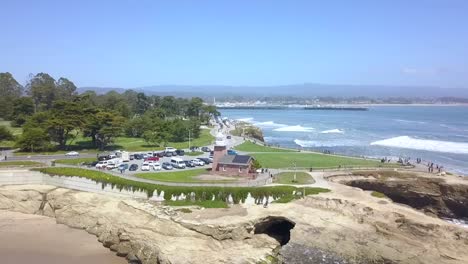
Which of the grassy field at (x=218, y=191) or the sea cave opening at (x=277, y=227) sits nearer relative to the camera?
the sea cave opening at (x=277, y=227)

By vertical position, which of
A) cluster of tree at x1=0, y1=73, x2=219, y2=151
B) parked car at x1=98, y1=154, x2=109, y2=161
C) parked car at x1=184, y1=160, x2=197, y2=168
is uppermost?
cluster of tree at x1=0, y1=73, x2=219, y2=151

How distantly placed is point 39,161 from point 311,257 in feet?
106

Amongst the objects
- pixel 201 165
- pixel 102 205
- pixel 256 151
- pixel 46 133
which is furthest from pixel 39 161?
pixel 256 151

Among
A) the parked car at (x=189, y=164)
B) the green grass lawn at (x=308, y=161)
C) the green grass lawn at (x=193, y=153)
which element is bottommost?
the green grass lawn at (x=308, y=161)

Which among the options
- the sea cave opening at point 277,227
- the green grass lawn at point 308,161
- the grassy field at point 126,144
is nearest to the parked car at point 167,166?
the green grass lawn at point 308,161

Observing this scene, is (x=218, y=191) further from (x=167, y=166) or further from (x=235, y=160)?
(x=167, y=166)

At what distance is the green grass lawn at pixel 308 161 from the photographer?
50125 mm

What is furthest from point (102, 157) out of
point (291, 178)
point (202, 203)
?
point (291, 178)

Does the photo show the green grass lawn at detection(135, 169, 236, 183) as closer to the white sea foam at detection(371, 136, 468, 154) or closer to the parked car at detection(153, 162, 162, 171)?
the parked car at detection(153, 162, 162, 171)

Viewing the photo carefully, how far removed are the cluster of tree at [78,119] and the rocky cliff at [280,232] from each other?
20.7 metres

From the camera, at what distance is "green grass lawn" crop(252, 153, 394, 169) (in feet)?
164

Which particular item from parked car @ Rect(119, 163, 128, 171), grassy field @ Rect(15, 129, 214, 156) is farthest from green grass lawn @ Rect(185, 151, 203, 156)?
parked car @ Rect(119, 163, 128, 171)

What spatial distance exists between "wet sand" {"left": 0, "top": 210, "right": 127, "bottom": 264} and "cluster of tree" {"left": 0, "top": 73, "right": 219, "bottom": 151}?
62.3 feet

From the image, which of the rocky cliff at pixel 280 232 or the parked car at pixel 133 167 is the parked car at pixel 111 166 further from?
the rocky cliff at pixel 280 232
